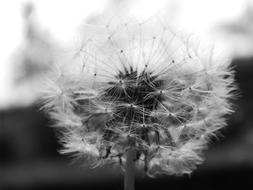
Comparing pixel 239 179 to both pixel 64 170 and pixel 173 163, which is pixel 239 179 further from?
pixel 173 163

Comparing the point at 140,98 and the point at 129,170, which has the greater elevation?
the point at 140,98

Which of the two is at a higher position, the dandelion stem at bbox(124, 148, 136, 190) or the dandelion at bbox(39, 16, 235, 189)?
the dandelion at bbox(39, 16, 235, 189)

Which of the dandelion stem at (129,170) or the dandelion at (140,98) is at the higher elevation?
the dandelion at (140,98)

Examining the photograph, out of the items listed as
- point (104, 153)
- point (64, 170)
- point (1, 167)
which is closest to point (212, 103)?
point (104, 153)

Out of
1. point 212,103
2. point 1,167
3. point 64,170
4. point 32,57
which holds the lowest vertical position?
point 212,103
